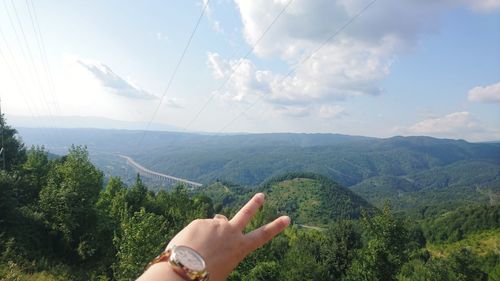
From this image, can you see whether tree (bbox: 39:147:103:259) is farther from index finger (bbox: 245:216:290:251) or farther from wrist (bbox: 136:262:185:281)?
wrist (bbox: 136:262:185:281)

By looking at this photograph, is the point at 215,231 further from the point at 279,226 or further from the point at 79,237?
the point at 79,237

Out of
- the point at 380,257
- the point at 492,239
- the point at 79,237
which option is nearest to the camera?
the point at 380,257

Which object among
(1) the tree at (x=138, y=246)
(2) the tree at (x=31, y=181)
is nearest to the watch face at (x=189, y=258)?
(1) the tree at (x=138, y=246)

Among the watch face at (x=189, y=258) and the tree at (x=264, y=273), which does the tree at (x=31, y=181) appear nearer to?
the tree at (x=264, y=273)

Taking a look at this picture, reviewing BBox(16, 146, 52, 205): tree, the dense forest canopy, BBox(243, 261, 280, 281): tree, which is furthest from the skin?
BBox(16, 146, 52, 205): tree

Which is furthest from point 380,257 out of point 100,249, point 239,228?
point 239,228

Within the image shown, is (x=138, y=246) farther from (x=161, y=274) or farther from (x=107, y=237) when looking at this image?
(x=161, y=274)

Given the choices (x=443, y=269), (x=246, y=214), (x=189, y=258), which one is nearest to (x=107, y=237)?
(x=443, y=269)
